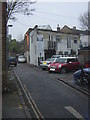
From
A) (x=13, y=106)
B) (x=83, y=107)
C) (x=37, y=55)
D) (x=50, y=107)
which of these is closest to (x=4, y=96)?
(x=13, y=106)

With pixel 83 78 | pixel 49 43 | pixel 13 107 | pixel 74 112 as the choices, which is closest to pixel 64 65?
pixel 83 78

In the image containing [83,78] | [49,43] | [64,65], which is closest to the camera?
[83,78]

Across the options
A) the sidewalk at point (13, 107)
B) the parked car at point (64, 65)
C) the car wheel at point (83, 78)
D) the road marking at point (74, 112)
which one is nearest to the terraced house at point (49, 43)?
the parked car at point (64, 65)

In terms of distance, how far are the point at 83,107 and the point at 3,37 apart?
15.7ft

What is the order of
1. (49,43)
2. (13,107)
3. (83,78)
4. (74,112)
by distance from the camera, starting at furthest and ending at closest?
(49,43), (83,78), (13,107), (74,112)

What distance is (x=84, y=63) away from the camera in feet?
74.6

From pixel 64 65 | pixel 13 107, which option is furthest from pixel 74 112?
pixel 64 65

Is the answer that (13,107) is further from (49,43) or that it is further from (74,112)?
(49,43)

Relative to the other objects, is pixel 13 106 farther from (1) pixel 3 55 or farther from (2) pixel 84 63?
(2) pixel 84 63

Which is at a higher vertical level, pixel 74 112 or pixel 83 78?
pixel 83 78

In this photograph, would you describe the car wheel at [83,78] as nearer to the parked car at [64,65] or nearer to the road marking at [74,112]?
the road marking at [74,112]

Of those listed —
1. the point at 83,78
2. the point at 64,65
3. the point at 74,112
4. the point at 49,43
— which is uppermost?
the point at 49,43

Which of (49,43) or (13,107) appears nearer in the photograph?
(13,107)

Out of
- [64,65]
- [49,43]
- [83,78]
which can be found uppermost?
[49,43]
